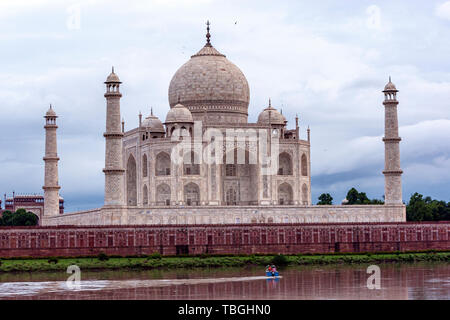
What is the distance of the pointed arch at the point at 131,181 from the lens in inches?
2146

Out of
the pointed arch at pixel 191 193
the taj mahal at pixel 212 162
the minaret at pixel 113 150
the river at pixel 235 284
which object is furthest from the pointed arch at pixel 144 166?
the river at pixel 235 284

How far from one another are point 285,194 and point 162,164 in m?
6.97

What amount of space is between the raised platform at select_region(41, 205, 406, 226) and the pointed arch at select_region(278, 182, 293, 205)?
400 cm

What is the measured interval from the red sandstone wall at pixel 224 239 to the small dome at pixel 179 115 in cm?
786

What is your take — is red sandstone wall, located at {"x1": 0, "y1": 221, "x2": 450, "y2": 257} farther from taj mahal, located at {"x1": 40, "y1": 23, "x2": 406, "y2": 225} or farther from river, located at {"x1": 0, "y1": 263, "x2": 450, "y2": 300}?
river, located at {"x1": 0, "y1": 263, "x2": 450, "y2": 300}

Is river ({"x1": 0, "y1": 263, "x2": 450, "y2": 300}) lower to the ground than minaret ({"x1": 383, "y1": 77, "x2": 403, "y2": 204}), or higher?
lower

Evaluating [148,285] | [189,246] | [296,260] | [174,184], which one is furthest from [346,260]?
[148,285]

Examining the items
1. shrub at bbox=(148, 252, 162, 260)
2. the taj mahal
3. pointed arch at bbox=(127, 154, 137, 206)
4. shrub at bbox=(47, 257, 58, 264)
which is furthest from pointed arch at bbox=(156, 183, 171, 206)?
shrub at bbox=(47, 257, 58, 264)

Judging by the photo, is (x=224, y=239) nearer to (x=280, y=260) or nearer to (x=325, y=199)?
(x=280, y=260)

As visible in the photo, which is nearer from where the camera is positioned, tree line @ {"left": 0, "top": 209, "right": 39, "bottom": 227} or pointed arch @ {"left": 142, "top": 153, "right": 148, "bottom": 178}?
pointed arch @ {"left": 142, "top": 153, "right": 148, "bottom": 178}

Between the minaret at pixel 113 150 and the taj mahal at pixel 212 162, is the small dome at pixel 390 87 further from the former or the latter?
the minaret at pixel 113 150

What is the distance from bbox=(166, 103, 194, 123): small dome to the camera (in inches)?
2030

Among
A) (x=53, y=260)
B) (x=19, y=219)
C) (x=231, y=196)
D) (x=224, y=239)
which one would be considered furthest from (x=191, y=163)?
(x=19, y=219)

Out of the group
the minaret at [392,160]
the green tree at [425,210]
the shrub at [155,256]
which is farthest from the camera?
the green tree at [425,210]
